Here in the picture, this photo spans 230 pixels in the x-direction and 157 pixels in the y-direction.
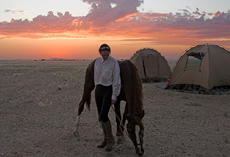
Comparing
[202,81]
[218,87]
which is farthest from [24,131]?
[218,87]

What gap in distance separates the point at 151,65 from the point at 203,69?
4.68m

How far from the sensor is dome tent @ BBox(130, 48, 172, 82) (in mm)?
15297

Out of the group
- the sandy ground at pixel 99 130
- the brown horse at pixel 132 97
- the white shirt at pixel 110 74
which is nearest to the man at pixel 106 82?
the white shirt at pixel 110 74

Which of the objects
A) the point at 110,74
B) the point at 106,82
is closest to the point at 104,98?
the point at 106,82

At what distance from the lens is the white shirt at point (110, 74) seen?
3967 mm

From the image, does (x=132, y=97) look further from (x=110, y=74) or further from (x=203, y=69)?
(x=203, y=69)

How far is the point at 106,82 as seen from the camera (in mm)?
4066

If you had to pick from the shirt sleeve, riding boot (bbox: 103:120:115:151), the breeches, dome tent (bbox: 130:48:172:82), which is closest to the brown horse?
the shirt sleeve

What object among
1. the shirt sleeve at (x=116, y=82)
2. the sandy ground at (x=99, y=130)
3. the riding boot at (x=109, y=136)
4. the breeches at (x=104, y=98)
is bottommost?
the sandy ground at (x=99, y=130)

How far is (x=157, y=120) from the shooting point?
6.62 metres

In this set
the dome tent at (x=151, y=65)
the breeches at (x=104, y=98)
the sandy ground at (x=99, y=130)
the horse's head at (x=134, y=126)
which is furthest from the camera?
the dome tent at (x=151, y=65)

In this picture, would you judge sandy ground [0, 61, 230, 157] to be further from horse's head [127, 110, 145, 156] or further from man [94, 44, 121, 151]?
man [94, 44, 121, 151]

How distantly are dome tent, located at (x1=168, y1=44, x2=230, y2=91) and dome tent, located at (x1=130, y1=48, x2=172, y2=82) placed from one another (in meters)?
3.04

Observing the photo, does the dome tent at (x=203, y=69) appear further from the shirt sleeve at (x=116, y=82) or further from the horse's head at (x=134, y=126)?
the shirt sleeve at (x=116, y=82)
